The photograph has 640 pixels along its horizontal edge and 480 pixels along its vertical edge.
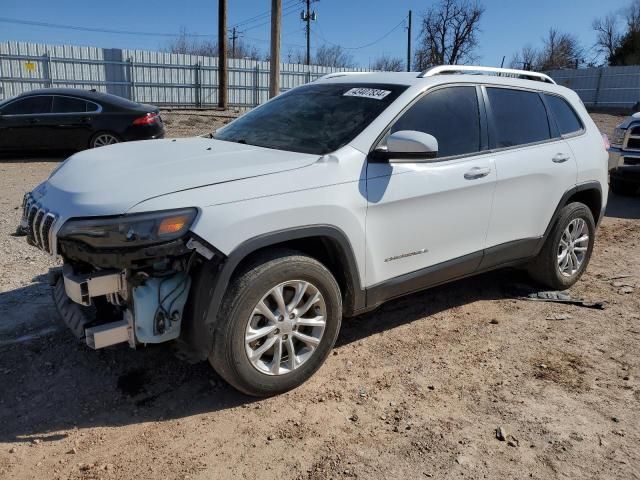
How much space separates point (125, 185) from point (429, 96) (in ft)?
7.00

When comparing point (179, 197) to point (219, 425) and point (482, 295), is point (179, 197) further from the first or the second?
point (482, 295)

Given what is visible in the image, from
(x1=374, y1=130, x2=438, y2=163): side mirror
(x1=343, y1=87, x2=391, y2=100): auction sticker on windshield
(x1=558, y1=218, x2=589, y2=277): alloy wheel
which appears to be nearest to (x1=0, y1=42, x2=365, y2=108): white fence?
(x1=343, y1=87, x2=391, y2=100): auction sticker on windshield

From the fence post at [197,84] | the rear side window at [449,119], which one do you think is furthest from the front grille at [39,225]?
the fence post at [197,84]

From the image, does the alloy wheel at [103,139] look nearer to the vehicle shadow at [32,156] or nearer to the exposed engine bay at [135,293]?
the vehicle shadow at [32,156]

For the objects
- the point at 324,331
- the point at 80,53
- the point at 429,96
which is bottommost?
the point at 324,331

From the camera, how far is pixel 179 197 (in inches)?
112

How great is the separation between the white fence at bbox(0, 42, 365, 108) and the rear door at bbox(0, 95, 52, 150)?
11.5 m

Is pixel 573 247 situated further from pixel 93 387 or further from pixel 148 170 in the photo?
pixel 93 387

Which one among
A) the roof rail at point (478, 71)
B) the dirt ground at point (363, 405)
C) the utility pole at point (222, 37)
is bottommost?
the dirt ground at point (363, 405)

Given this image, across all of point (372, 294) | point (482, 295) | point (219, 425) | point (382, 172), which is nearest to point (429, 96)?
point (382, 172)

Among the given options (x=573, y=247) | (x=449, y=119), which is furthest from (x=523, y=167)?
(x=573, y=247)

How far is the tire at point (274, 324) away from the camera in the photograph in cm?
302

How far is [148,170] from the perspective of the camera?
10.2ft

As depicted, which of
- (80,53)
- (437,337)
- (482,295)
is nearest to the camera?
(437,337)
